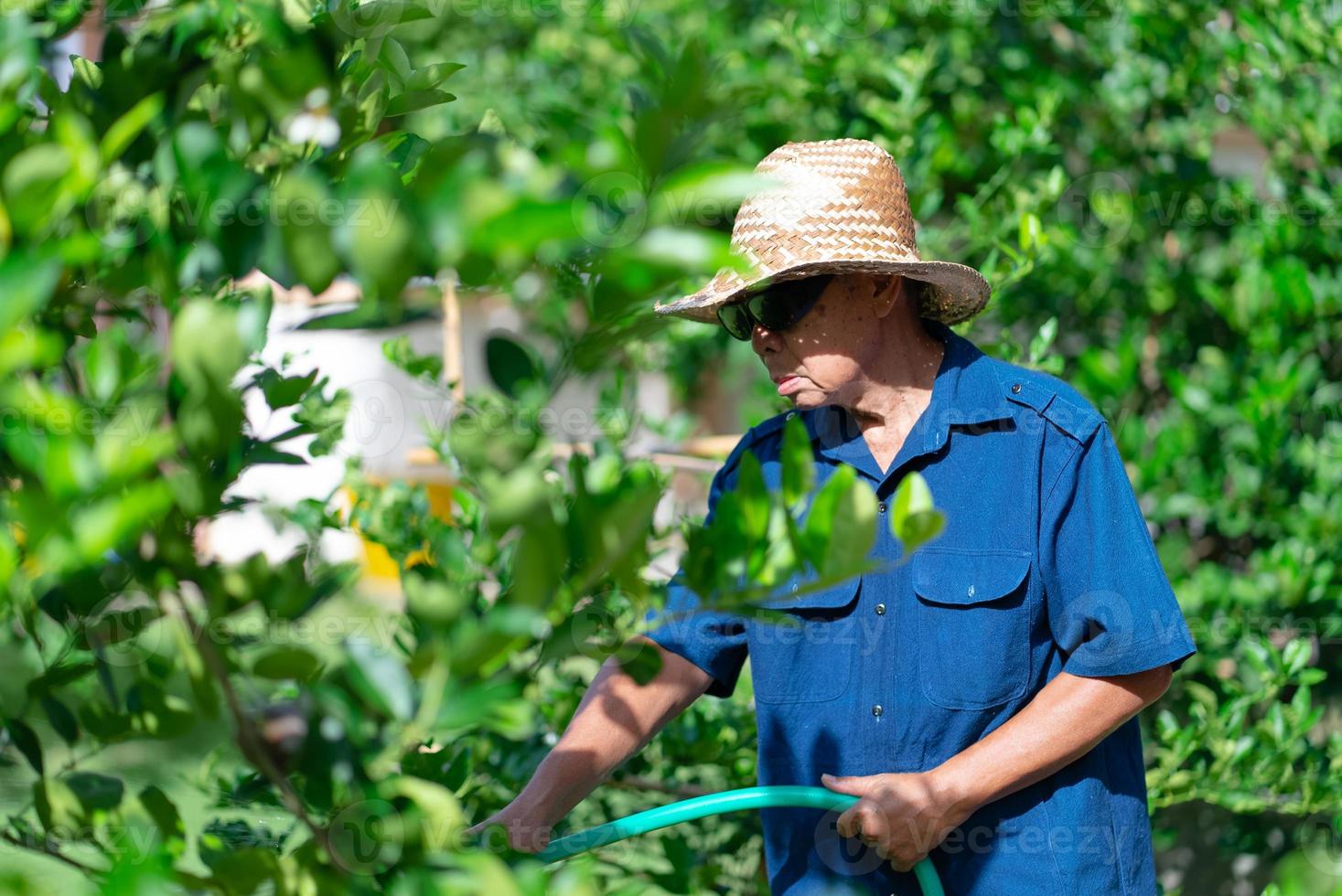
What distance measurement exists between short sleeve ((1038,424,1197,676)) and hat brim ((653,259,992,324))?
12.2 inches

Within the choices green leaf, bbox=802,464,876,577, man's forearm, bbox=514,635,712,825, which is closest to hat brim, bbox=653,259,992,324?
man's forearm, bbox=514,635,712,825

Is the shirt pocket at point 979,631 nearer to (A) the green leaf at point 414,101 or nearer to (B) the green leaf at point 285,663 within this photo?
(A) the green leaf at point 414,101

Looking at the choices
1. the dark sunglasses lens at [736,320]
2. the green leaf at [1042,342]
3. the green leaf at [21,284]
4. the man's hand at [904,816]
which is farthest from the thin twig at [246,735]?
the green leaf at [1042,342]

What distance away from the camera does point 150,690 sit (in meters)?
1.04

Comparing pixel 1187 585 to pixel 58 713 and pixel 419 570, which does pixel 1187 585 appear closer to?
pixel 419 570

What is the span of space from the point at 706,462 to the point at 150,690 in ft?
8.14

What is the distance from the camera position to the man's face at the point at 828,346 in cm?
196

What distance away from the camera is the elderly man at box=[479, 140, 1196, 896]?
5.83 ft

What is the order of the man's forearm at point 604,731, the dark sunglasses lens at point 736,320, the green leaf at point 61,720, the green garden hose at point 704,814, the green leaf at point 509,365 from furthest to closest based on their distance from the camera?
1. the dark sunglasses lens at point 736,320
2. the man's forearm at point 604,731
3. the green garden hose at point 704,814
4. the green leaf at point 61,720
5. the green leaf at point 509,365

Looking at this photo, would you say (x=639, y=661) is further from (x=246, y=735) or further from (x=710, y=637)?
(x=710, y=637)

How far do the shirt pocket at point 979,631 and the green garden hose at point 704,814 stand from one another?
0.76 ft

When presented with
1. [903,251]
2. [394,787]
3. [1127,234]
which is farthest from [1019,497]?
[1127,234]

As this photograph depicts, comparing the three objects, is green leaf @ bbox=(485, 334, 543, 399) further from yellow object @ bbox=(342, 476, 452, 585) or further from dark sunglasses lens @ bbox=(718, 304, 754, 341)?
yellow object @ bbox=(342, 476, 452, 585)

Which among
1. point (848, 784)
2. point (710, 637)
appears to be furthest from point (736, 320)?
point (848, 784)
